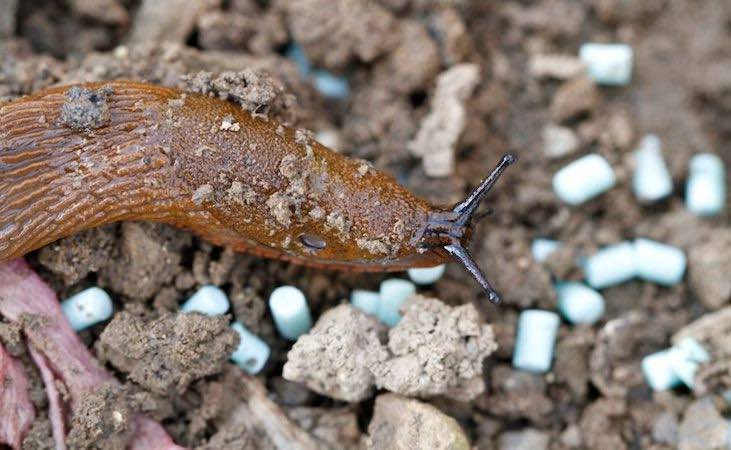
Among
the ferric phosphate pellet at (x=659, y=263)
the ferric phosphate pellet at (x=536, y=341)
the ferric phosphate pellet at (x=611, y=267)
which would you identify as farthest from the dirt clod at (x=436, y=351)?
the ferric phosphate pellet at (x=659, y=263)

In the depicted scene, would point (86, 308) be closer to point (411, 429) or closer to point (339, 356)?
point (339, 356)

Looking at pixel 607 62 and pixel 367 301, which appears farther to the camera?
pixel 607 62

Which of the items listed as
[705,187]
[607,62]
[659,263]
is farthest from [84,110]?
[705,187]

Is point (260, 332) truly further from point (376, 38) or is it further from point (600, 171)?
point (600, 171)

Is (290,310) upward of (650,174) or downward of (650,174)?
downward

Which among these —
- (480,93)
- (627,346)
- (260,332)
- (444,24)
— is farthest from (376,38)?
(627,346)

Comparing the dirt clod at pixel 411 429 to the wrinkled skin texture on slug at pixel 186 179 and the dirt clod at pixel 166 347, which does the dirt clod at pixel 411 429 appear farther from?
the dirt clod at pixel 166 347

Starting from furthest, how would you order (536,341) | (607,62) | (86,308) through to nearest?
(607,62) < (536,341) < (86,308)
